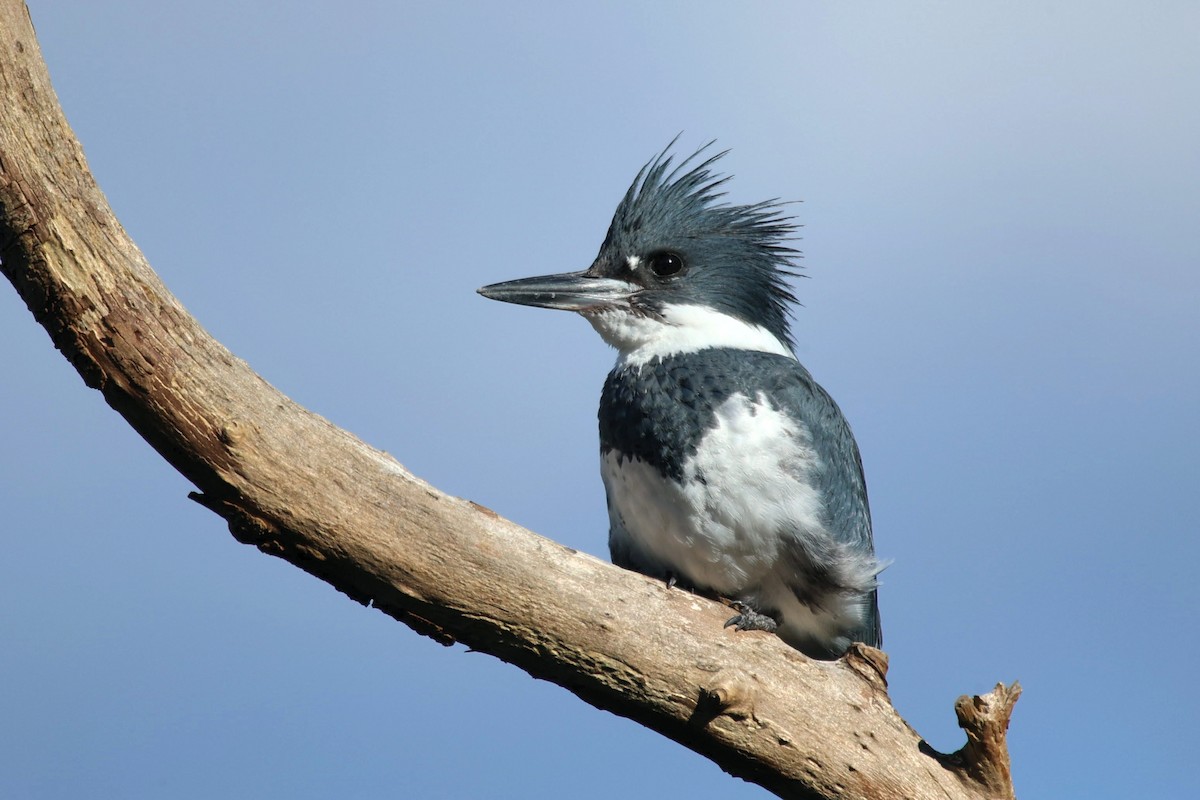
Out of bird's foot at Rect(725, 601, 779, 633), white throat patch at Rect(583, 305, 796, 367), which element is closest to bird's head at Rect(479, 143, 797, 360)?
white throat patch at Rect(583, 305, 796, 367)

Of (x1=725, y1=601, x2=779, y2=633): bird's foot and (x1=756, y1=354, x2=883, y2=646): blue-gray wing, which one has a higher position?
(x1=756, y1=354, x2=883, y2=646): blue-gray wing

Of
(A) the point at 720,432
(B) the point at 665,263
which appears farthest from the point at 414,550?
(B) the point at 665,263

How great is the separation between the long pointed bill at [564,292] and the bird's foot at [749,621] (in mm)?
1189

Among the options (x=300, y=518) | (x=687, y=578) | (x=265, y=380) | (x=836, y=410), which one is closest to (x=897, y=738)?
(x=687, y=578)

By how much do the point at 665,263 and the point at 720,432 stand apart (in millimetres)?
866

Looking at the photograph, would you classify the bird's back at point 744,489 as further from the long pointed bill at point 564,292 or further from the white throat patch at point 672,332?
the long pointed bill at point 564,292

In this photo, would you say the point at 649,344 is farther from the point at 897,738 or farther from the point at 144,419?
the point at 144,419

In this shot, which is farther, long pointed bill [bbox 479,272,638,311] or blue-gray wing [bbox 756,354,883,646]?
long pointed bill [bbox 479,272,638,311]

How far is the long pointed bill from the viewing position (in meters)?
4.12

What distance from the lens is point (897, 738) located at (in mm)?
3344

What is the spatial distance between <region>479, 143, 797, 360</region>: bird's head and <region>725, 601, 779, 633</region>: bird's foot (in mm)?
916

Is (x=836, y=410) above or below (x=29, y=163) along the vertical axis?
above

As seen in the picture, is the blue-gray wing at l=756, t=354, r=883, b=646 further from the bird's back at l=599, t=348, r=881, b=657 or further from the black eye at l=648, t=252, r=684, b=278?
the black eye at l=648, t=252, r=684, b=278

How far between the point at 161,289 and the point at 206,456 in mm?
430
